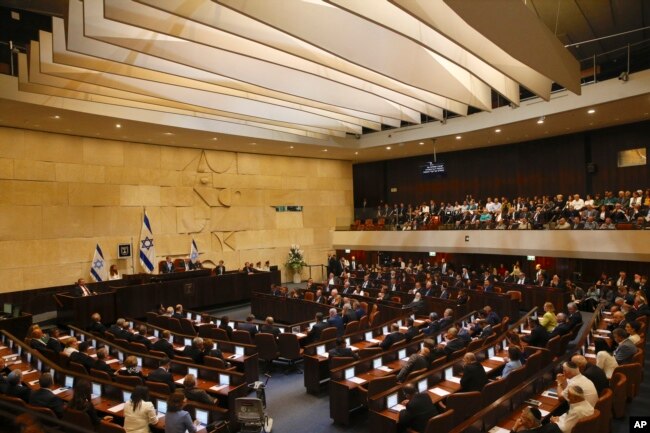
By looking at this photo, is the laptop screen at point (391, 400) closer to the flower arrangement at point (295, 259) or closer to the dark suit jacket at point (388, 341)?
the dark suit jacket at point (388, 341)

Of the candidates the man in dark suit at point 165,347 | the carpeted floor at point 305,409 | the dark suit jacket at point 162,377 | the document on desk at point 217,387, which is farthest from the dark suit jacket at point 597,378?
the man in dark suit at point 165,347

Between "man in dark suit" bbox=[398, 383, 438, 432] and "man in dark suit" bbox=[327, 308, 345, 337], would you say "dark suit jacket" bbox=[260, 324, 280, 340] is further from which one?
"man in dark suit" bbox=[398, 383, 438, 432]

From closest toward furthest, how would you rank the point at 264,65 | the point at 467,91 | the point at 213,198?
the point at 264,65 < the point at 467,91 < the point at 213,198

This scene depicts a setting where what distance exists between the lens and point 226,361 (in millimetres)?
8062

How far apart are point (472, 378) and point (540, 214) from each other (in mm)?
11582

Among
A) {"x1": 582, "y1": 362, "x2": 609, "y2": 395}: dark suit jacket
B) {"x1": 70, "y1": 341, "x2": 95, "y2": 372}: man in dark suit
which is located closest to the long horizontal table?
{"x1": 70, "y1": 341, "x2": 95, "y2": 372}: man in dark suit

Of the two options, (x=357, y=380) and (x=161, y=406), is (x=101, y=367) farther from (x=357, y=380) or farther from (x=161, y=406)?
(x=357, y=380)

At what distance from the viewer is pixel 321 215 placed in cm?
2311

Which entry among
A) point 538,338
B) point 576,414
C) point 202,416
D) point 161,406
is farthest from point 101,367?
point 538,338

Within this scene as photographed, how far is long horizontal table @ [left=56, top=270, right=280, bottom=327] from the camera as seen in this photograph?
12.6 meters

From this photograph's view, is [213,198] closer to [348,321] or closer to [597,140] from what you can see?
[348,321]

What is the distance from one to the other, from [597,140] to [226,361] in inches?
657

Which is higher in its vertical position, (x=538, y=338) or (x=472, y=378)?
(x=472, y=378)

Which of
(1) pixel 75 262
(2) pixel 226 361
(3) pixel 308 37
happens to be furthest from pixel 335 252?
(3) pixel 308 37
